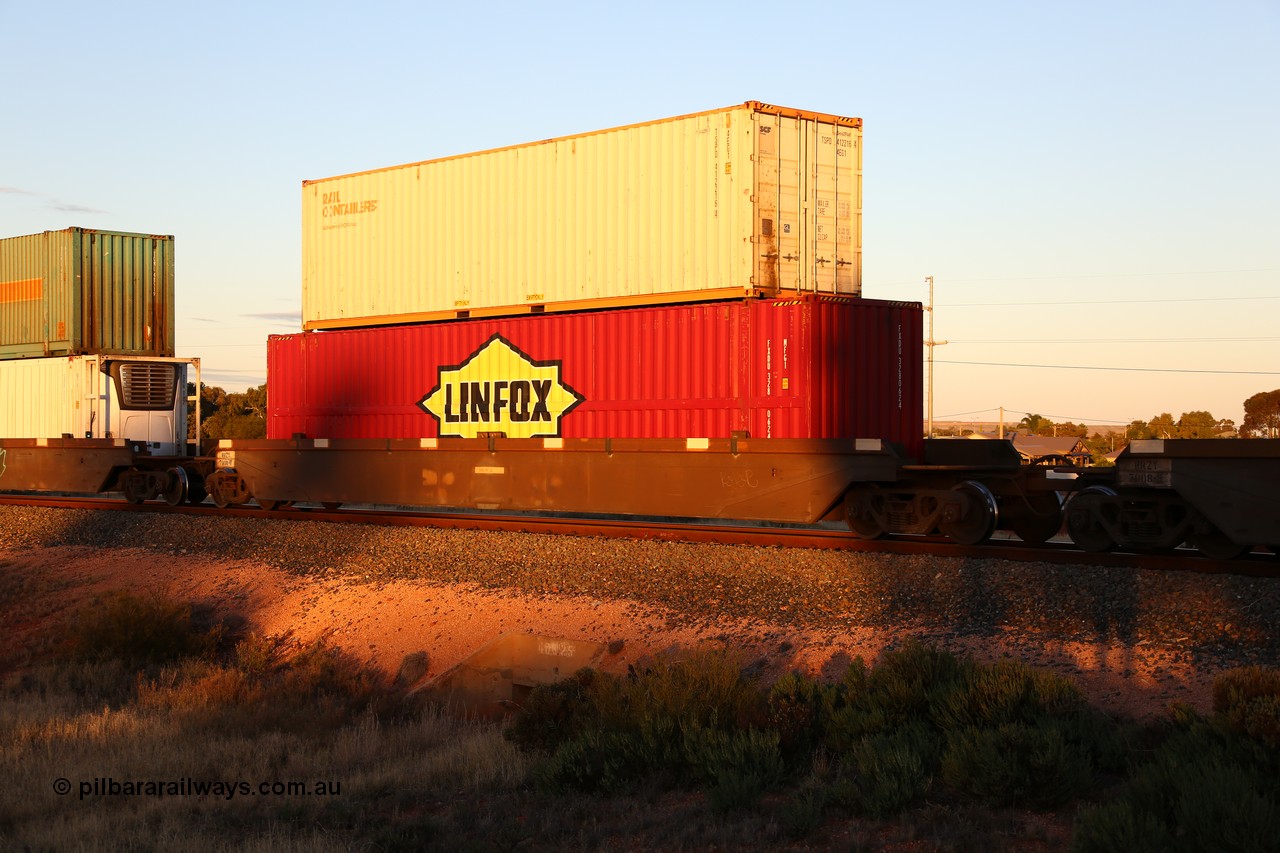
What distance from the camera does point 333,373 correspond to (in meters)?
19.2

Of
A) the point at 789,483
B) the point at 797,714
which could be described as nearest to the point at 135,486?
the point at 789,483

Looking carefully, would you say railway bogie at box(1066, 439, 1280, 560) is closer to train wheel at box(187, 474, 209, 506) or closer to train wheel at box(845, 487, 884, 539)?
train wheel at box(845, 487, 884, 539)

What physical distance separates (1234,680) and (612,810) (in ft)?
12.3

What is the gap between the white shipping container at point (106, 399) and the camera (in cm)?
2242

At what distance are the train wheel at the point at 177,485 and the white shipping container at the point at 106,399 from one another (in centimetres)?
125

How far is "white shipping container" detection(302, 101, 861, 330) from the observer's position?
1503cm

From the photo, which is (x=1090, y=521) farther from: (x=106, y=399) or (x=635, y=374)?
(x=106, y=399)

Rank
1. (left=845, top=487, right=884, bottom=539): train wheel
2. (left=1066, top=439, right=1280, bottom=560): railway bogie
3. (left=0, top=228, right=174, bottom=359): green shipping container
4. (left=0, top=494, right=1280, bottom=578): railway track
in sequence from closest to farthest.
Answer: (left=1066, top=439, right=1280, bottom=560): railway bogie → (left=0, top=494, right=1280, bottom=578): railway track → (left=845, top=487, right=884, bottom=539): train wheel → (left=0, top=228, right=174, bottom=359): green shipping container

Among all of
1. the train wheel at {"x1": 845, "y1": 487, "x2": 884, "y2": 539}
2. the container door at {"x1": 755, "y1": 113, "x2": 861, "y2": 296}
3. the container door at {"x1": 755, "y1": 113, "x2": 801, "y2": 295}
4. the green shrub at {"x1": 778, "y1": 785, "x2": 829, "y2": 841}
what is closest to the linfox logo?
the container door at {"x1": 755, "y1": 113, "x2": 801, "y2": 295}

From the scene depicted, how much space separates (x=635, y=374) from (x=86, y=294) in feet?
43.9

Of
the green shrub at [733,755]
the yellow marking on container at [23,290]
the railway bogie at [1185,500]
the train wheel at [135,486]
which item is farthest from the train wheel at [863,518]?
the yellow marking on container at [23,290]

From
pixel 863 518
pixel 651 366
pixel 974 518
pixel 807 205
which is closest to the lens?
pixel 974 518

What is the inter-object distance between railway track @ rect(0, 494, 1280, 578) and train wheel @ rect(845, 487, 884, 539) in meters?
0.16

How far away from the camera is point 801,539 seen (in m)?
13.4
